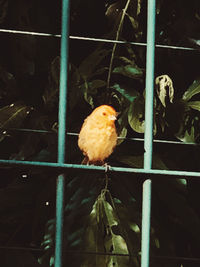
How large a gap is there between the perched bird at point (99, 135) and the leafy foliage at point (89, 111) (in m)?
0.05

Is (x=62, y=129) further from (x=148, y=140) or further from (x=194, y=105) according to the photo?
(x=194, y=105)

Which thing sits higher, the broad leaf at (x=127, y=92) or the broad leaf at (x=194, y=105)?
the broad leaf at (x=127, y=92)

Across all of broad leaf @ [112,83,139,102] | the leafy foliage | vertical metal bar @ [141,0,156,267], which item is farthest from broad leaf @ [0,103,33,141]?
vertical metal bar @ [141,0,156,267]

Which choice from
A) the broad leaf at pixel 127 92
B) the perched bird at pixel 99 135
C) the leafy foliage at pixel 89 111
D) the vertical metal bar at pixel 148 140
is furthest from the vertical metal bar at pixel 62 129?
the broad leaf at pixel 127 92

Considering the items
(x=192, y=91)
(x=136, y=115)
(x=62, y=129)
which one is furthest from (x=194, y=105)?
(x=62, y=129)

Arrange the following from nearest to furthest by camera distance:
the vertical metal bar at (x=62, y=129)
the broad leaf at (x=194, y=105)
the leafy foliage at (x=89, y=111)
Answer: the vertical metal bar at (x=62, y=129), the leafy foliage at (x=89, y=111), the broad leaf at (x=194, y=105)

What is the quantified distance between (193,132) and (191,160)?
0.15m

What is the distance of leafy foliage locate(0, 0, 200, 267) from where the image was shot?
214cm

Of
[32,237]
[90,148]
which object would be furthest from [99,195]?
[32,237]

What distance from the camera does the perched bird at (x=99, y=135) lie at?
2.20 m

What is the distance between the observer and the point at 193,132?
7.68 ft

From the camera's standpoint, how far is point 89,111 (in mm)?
2447

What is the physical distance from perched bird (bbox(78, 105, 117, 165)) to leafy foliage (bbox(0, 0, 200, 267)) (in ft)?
0.16

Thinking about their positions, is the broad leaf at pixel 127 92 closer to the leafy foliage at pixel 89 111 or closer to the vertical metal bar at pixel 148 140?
the leafy foliage at pixel 89 111
